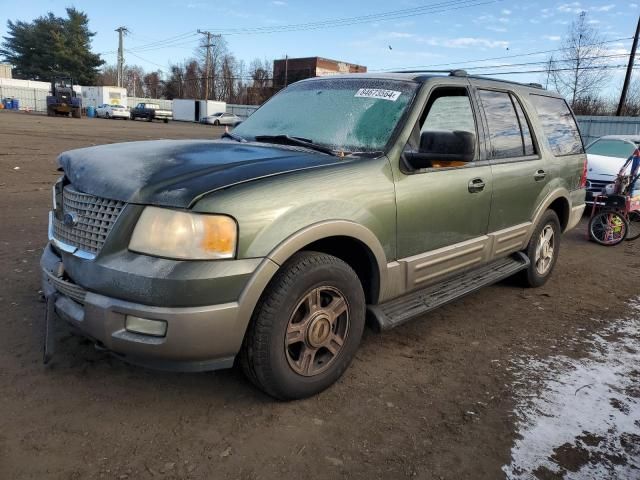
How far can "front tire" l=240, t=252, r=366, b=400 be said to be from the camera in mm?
2605

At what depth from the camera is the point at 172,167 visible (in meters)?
2.69

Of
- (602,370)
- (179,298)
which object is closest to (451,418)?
(602,370)

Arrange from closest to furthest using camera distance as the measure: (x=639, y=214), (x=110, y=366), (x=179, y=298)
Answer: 1. (x=179, y=298)
2. (x=110, y=366)
3. (x=639, y=214)

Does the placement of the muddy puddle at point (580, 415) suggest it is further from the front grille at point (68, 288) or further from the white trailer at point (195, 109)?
the white trailer at point (195, 109)

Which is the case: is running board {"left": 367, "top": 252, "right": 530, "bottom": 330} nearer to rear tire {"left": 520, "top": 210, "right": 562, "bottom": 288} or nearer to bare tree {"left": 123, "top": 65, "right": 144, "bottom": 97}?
rear tire {"left": 520, "top": 210, "right": 562, "bottom": 288}

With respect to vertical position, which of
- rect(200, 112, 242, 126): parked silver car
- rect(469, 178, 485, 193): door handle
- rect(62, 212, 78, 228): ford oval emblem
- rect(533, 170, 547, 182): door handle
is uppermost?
rect(200, 112, 242, 126): parked silver car

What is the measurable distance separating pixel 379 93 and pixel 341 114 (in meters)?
0.30

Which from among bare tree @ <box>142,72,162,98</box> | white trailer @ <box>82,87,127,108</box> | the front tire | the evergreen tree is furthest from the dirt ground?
bare tree @ <box>142,72,162,98</box>

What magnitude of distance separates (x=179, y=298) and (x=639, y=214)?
8.78m

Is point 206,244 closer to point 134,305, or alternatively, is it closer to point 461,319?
point 134,305

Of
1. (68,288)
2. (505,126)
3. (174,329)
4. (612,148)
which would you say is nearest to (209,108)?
(612,148)

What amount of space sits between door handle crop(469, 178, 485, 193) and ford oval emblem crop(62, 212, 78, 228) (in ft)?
8.47

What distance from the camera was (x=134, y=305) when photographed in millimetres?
2344

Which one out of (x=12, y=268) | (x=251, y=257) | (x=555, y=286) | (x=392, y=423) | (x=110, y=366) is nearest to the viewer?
(x=251, y=257)
